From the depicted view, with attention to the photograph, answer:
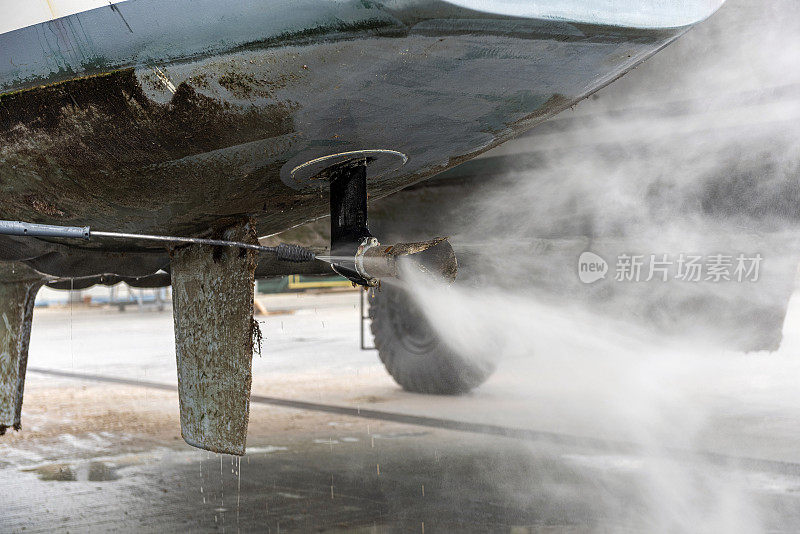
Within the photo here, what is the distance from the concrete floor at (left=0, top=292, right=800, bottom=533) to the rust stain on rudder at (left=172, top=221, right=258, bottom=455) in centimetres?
36

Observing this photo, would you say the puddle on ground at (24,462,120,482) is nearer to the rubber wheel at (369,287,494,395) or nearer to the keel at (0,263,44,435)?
the keel at (0,263,44,435)

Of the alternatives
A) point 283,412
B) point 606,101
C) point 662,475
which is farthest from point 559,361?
point 606,101

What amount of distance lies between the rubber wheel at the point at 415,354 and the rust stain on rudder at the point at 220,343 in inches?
112

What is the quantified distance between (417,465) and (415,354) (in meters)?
2.16

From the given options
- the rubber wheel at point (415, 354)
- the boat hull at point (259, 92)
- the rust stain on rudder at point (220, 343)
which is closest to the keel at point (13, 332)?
the rust stain on rudder at point (220, 343)

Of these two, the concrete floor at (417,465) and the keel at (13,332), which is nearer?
the concrete floor at (417,465)

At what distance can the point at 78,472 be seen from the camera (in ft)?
12.2

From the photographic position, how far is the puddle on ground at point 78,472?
3.59 meters

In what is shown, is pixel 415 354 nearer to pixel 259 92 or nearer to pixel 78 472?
pixel 78 472

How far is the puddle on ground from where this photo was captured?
3.59m

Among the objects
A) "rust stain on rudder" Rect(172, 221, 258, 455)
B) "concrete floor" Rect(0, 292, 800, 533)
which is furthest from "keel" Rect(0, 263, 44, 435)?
"rust stain on rudder" Rect(172, 221, 258, 455)

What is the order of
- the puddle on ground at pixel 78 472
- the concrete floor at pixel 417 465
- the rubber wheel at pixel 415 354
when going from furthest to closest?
1. the rubber wheel at pixel 415 354
2. the puddle on ground at pixel 78 472
3. the concrete floor at pixel 417 465

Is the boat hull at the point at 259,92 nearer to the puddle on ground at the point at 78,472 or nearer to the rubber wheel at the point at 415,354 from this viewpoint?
the puddle on ground at the point at 78,472

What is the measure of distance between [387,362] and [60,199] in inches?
150
